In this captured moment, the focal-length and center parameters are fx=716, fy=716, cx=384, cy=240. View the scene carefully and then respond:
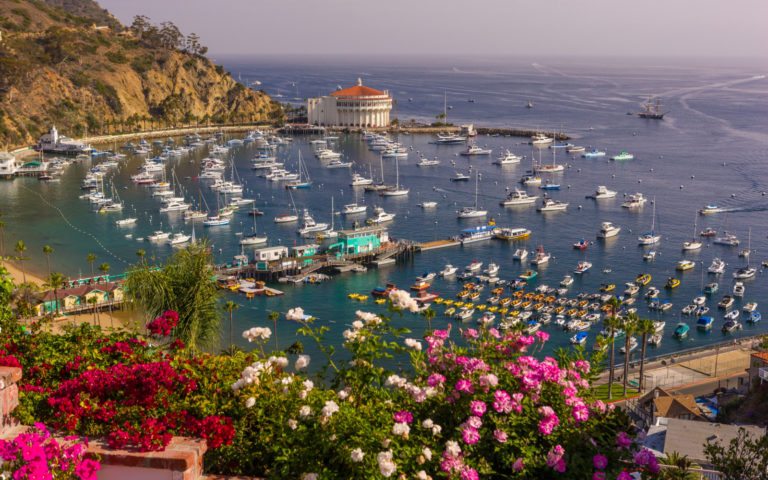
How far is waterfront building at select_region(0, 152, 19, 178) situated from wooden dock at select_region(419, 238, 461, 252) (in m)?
43.2

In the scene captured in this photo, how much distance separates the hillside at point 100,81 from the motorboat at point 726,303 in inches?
2855

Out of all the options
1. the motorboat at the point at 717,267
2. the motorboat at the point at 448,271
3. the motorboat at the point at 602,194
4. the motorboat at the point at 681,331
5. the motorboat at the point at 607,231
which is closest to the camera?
the motorboat at the point at 681,331

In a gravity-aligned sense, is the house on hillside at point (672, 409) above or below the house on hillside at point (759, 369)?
below

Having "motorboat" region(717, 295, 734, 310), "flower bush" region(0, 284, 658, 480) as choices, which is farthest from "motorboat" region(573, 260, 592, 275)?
"flower bush" region(0, 284, 658, 480)

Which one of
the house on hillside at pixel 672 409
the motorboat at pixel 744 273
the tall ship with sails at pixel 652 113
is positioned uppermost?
the tall ship with sails at pixel 652 113

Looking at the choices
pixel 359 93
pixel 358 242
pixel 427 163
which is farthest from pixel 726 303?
pixel 359 93

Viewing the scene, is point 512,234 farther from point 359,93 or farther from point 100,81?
point 100,81

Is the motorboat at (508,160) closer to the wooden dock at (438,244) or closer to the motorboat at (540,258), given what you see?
the wooden dock at (438,244)

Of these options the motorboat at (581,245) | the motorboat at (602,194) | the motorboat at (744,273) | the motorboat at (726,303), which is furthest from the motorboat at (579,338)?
the motorboat at (602,194)

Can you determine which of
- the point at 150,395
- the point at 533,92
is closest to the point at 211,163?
the point at 150,395

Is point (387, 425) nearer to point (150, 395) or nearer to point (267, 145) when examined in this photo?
point (150, 395)

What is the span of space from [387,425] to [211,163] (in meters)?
69.3

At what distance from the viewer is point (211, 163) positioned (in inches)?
2874

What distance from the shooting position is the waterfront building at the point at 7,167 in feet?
218
